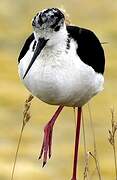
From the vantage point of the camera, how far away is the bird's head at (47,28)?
10.5 feet

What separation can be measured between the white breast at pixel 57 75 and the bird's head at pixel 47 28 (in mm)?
56

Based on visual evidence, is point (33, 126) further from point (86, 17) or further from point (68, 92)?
point (68, 92)

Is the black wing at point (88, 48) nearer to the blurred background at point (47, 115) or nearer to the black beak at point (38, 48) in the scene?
the black beak at point (38, 48)

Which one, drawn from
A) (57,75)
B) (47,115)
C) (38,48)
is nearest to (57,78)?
(57,75)

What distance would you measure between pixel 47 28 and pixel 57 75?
21cm

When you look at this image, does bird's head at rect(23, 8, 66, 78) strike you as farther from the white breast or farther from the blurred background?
the blurred background

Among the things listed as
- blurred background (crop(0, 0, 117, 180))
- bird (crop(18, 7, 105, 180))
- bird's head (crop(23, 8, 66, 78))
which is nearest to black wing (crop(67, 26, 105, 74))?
bird (crop(18, 7, 105, 180))

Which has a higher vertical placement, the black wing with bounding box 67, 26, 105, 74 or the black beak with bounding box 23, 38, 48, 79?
the black wing with bounding box 67, 26, 105, 74

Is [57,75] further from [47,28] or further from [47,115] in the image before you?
[47,115]

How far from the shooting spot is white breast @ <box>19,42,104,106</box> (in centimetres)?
334

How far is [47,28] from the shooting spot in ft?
10.6

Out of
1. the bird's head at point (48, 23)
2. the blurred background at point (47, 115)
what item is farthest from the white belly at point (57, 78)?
the blurred background at point (47, 115)

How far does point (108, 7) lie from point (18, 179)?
9.94ft

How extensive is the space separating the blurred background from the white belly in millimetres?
1837
